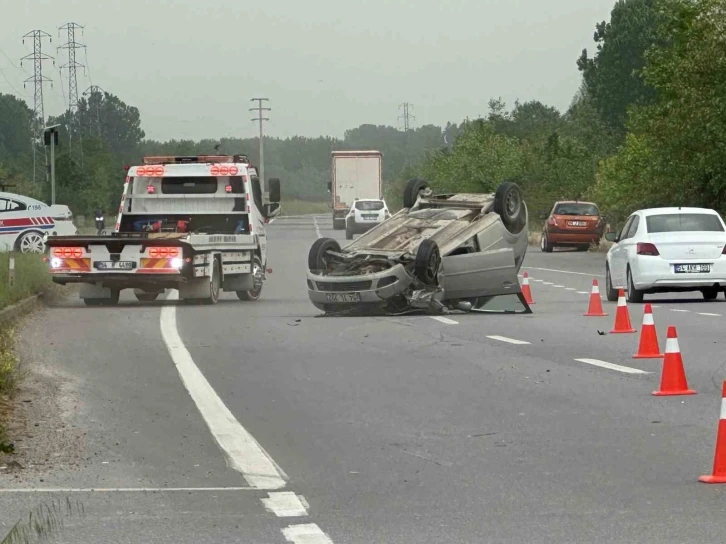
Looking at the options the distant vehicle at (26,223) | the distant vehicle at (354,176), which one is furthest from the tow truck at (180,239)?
the distant vehicle at (354,176)

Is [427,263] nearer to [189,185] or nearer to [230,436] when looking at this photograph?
[189,185]

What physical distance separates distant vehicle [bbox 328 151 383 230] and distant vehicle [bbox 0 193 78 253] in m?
33.1

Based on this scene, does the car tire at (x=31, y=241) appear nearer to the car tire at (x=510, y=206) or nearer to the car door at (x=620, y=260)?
the car door at (x=620, y=260)

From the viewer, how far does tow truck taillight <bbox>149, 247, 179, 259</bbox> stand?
24922 mm

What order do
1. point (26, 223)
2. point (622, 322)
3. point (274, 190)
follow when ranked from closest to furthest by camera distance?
point (622, 322) < point (274, 190) < point (26, 223)

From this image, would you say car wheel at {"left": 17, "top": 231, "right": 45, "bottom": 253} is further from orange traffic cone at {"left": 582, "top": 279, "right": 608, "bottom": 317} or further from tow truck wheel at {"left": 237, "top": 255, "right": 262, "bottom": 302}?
orange traffic cone at {"left": 582, "top": 279, "right": 608, "bottom": 317}

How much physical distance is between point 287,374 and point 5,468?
18.3 feet

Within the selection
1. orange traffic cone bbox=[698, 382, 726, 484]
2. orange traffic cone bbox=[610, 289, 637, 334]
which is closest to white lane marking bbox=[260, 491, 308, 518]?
orange traffic cone bbox=[698, 382, 726, 484]

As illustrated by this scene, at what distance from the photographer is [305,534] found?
732 cm

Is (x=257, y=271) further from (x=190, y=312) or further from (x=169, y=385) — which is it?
(x=169, y=385)

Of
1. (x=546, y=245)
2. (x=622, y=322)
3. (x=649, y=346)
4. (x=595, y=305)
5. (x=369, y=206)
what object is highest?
(x=649, y=346)

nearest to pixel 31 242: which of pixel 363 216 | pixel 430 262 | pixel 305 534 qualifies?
pixel 363 216

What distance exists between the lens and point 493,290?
22.7 meters

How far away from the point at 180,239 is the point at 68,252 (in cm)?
179
